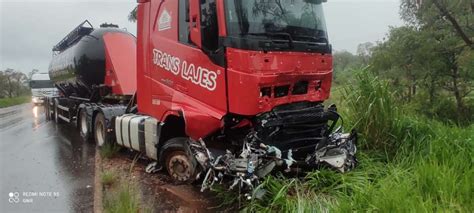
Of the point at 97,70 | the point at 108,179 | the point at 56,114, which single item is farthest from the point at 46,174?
the point at 56,114

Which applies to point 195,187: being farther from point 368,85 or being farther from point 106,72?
point 106,72

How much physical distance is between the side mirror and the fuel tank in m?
5.98

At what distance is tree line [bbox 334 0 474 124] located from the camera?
13359 millimetres

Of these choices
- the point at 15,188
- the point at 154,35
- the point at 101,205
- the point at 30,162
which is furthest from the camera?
the point at 30,162

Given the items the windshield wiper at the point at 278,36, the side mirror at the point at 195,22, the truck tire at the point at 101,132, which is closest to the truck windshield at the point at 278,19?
the windshield wiper at the point at 278,36

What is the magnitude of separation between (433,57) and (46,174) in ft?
42.9

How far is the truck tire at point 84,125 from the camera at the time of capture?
9.22 meters

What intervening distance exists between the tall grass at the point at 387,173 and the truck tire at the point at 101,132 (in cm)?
447

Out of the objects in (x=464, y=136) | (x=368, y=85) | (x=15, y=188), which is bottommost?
(x=15, y=188)

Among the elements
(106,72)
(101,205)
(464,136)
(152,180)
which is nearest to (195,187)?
(152,180)

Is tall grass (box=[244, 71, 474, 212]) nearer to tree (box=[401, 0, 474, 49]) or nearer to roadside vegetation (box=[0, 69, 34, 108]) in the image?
tree (box=[401, 0, 474, 49])

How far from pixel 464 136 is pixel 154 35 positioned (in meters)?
4.51

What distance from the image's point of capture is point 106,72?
10242 millimetres

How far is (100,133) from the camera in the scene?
28.1 feet
